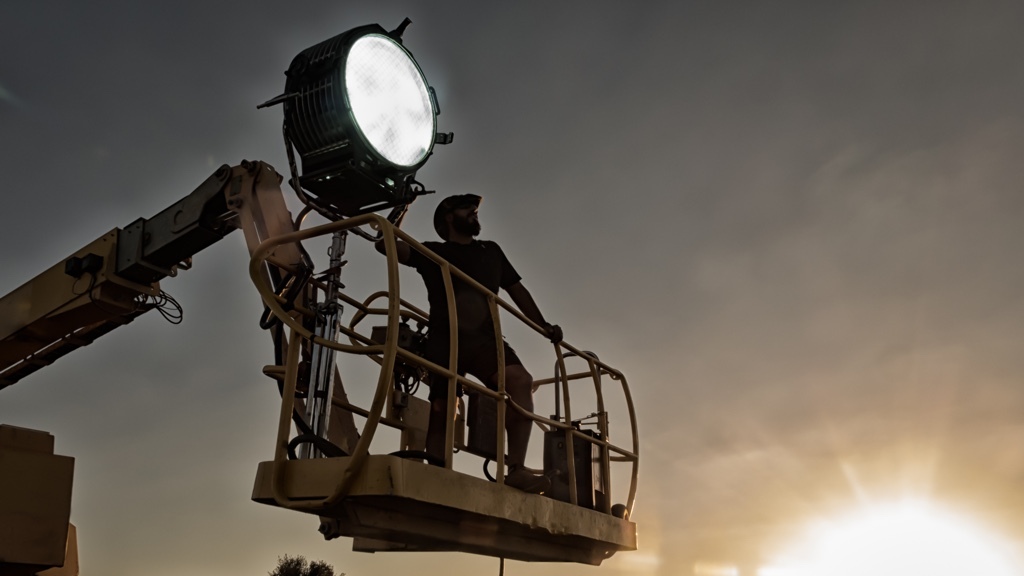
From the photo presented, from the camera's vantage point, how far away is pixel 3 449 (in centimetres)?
514

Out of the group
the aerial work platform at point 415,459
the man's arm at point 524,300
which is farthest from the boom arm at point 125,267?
the man's arm at point 524,300

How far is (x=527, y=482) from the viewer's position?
4941mm

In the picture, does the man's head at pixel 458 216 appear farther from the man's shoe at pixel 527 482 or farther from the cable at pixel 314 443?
the cable at pixel 314 443

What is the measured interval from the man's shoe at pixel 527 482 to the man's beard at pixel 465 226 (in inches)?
70.8

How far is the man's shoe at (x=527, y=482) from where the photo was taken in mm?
4938

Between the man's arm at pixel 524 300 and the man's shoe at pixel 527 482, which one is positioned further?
the man's arm at pixel 524 300

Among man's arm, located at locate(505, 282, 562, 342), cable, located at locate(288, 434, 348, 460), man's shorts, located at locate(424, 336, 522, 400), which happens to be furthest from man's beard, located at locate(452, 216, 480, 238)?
cable, located at locate(288, 434, 348, 460)

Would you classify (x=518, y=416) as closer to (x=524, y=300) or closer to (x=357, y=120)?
(x=524, y=300)

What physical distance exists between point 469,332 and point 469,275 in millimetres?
496

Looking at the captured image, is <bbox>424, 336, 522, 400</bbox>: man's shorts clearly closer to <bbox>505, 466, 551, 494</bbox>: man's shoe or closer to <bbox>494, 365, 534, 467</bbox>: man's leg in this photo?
<bbox>494, 365, 534, 467</bbox>: man's leg

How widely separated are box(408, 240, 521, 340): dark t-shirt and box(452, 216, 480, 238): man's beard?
87 mm

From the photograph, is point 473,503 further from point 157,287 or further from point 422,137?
point 157,287

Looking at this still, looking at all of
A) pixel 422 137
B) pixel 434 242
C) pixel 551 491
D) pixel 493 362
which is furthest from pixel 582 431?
pixel 422 137

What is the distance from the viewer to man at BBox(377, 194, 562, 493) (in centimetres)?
523
